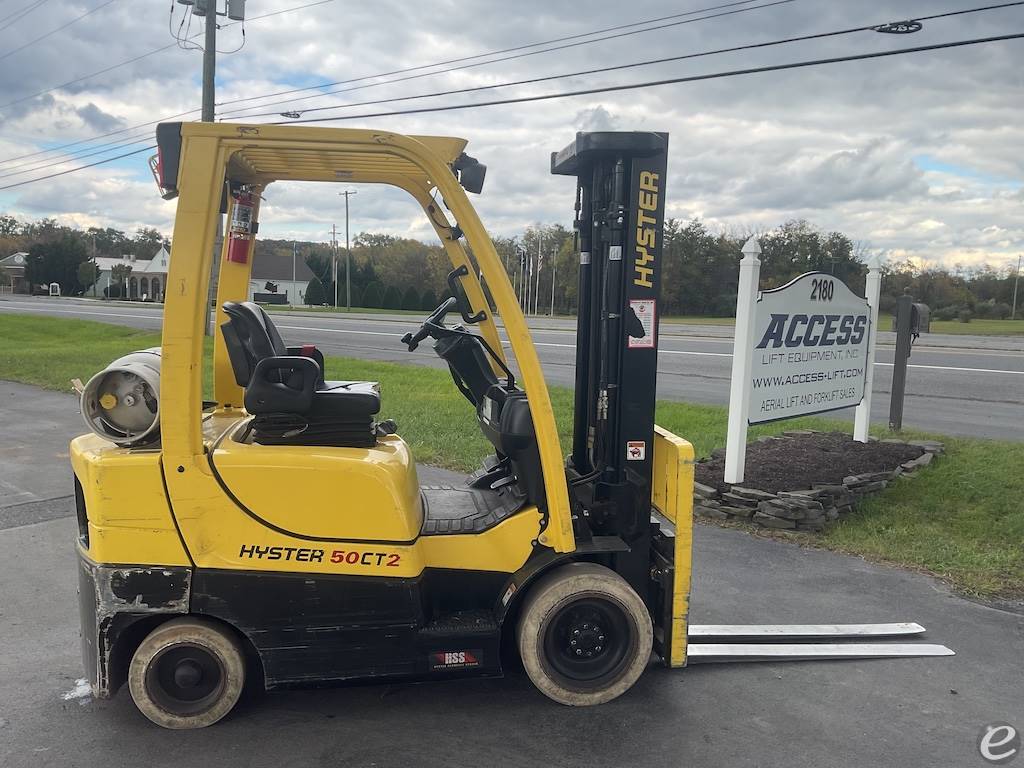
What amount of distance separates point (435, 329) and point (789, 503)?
3.63m

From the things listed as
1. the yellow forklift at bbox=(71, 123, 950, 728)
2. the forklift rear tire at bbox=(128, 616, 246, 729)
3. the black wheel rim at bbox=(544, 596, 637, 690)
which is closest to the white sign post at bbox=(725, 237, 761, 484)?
the yellow forklift at bbox=(71, 123, 950, 728)

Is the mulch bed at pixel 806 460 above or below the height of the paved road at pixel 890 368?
below

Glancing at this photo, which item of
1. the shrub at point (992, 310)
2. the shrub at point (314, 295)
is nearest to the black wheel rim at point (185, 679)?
the shrub at point (314, 295)

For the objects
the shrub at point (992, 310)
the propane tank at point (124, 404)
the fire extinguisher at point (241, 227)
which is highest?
the shrub at point (992, 310)

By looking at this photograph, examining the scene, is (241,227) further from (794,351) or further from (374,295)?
(374,295)

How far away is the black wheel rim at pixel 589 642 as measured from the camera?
3.65m

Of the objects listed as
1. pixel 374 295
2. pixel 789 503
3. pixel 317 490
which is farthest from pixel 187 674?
pixel 374 295

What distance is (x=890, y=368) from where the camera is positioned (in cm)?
1711

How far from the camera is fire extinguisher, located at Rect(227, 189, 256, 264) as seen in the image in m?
4.24

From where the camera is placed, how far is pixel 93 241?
4085 inches

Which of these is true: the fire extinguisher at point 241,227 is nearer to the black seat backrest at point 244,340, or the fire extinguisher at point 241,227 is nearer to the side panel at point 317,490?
the black seat backrest at point 244,340

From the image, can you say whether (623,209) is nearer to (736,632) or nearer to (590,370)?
(590,370)

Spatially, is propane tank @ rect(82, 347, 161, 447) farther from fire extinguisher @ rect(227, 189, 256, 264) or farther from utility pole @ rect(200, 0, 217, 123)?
utility pole @ rect(200, 0, 217, 123)

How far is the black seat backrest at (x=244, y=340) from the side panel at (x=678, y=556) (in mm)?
2048
